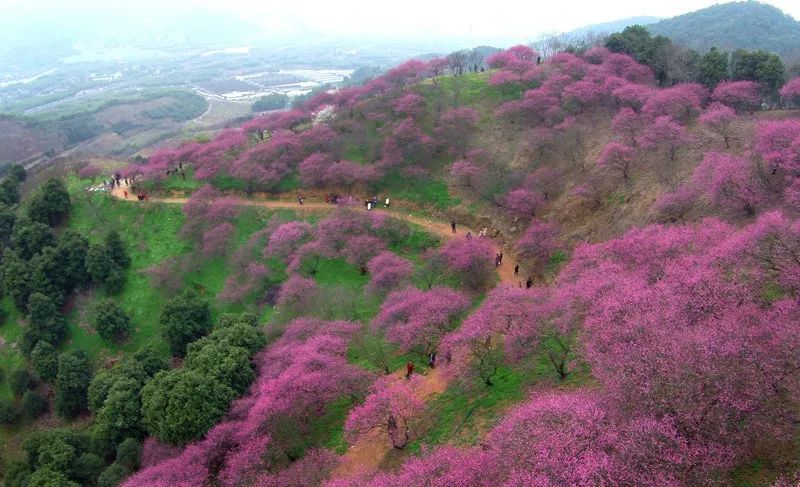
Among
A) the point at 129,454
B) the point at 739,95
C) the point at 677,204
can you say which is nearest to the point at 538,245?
the point at 677,204

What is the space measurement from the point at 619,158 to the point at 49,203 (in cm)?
4923

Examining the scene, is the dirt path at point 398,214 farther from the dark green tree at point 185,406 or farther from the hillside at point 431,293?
the dark green tree at point 185,406

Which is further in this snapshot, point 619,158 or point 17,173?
point 17,173

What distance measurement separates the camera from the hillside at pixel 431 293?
14430mm

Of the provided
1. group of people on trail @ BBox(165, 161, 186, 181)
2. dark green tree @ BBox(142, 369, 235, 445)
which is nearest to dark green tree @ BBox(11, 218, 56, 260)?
group of people on trail @ BBox(165, 161, 186, 181)

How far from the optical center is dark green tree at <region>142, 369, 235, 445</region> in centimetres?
2480

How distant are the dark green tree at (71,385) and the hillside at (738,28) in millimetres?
80106

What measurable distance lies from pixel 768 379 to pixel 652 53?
44436 millimetres

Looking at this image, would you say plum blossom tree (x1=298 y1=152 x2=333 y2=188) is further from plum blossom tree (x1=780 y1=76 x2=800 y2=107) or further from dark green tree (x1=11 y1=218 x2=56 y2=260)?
plum blossom tree (x1=780 y1=76 x2=800 y2=107)


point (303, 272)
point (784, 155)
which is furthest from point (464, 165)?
point (784, 155)

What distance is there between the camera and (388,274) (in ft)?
109

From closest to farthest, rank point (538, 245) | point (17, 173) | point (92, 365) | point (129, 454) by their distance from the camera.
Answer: point (129, 454) < point (538, 245) < point (92, 365) < point (17, 173)

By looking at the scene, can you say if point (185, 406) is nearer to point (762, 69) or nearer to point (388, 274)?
point (388, 274)

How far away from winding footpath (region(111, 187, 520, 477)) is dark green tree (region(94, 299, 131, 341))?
42.4ft
